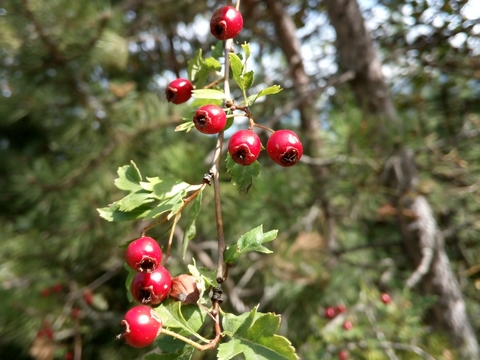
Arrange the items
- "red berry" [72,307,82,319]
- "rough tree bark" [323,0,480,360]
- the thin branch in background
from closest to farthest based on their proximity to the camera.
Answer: the thin branch in background, "rough tree bark" [323,0,480,360], "red berry" [72,307,82,319]

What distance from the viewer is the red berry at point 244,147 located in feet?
2.29

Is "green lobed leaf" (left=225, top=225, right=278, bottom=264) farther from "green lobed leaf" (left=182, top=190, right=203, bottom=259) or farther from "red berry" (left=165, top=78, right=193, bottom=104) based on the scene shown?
"red berry" (left=165, top=78, right=193, bottom=104)

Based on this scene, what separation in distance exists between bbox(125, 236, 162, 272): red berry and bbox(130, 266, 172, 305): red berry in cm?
1

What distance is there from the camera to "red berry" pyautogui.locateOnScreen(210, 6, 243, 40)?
0.85 metres

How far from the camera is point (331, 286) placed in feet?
8.97

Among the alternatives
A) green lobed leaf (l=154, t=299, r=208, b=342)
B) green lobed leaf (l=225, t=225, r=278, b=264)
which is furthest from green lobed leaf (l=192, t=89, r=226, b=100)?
green lobed leaf (l=154, t=299, r=208, b=342)

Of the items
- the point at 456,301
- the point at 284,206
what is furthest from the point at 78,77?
the point at 456,301

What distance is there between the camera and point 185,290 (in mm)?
693

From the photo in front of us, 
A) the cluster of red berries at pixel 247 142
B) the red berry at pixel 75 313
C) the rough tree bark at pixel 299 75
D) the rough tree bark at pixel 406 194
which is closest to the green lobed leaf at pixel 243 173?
the cluster of red berries at pixel 247 142

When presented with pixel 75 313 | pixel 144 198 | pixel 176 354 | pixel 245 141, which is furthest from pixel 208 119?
pixel 75 313

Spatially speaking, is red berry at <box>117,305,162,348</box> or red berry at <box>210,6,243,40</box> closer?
red berry at <box>117,305,162,348</box>

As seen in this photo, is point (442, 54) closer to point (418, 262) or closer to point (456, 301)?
point (418, 262)

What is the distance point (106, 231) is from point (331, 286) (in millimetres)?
1590

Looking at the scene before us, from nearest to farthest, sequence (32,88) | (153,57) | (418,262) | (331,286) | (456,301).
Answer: (456,301) → (418,262) → (331,286) → (32,88) → (153,57)
